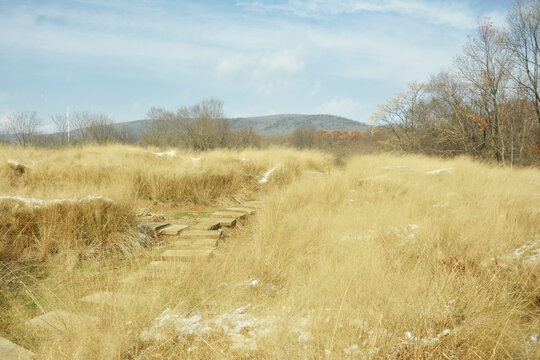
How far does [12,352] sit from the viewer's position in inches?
60.4

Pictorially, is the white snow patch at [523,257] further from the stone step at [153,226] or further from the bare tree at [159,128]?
the bare tree at [159,128]

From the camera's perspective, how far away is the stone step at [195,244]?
2.94 m

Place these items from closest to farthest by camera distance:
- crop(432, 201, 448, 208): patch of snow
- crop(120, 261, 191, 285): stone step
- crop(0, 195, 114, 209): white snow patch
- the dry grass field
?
the dry grass field
crop(120, 261, 191, 285): stone step
crop(0, 195, 114, 209): white snow patch
crop(432, 201, 448, 208): patch of snow

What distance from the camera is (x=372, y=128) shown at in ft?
54.0

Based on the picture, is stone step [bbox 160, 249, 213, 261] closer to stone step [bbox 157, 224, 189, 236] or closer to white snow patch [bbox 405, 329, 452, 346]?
stone step [bbox 157, 224, 189, 236]

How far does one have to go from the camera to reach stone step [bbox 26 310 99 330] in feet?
5.06

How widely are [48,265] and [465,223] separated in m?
4.01

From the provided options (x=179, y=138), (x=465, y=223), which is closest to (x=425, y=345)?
(x=465, y=223)

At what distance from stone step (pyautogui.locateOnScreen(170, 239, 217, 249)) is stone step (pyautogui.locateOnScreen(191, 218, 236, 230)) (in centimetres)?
55

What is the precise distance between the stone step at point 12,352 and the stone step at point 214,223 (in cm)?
225

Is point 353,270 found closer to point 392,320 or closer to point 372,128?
point 392,320

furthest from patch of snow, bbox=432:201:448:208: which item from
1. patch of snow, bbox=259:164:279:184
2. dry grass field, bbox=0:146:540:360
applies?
A: patch of snow, bbox=259:164:279:184

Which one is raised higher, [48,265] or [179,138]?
[179,138]

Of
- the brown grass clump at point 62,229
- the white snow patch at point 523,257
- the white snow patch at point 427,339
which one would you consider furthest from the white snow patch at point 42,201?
the white snow patch at point 523,257
